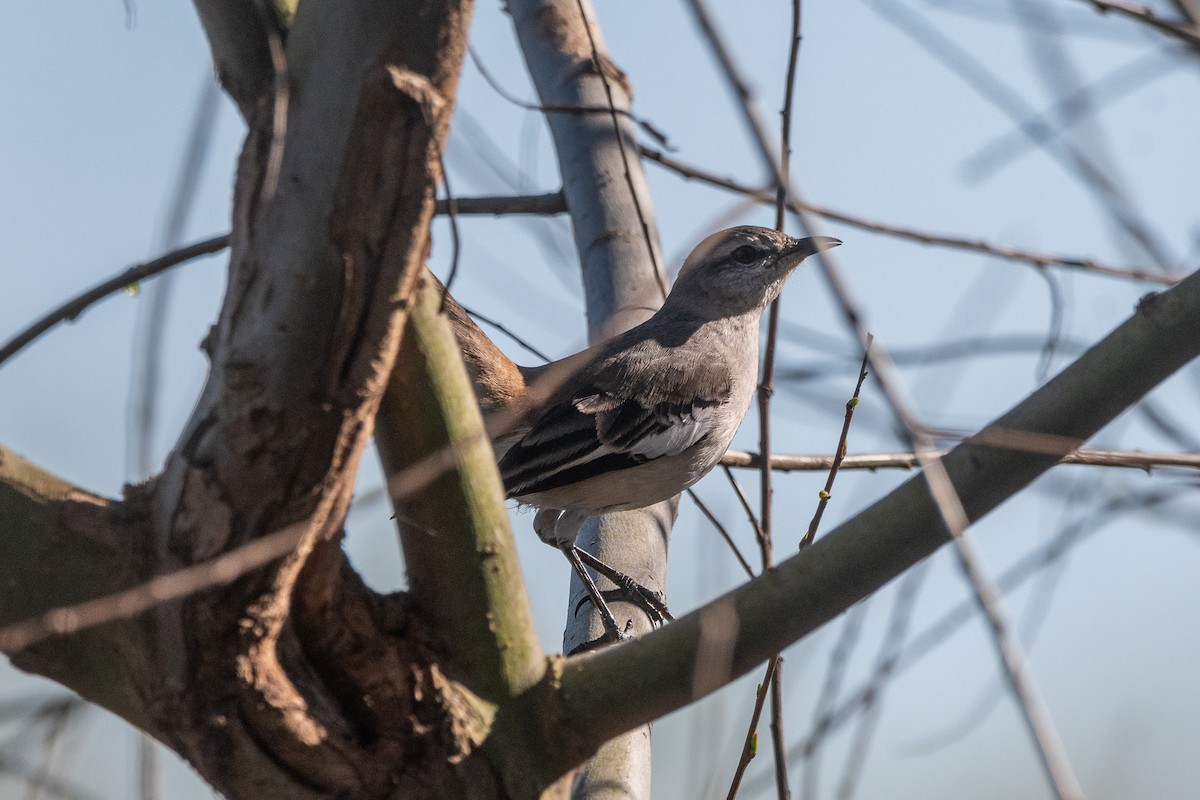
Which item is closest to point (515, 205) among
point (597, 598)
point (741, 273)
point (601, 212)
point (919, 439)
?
point (601, 212)

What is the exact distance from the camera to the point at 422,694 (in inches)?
92.7

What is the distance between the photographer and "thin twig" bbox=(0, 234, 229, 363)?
2736mm

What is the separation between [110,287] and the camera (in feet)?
12.2

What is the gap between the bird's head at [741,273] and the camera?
6145 millimetres

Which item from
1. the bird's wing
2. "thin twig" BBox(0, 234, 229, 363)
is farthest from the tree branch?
the bird's wing

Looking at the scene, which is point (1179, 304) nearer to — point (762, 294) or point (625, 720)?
point (625, 720)

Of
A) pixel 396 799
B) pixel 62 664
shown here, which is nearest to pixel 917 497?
pixel 396 799

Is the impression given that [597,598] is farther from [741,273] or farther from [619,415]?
[741,273]

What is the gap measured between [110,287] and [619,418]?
2362mm

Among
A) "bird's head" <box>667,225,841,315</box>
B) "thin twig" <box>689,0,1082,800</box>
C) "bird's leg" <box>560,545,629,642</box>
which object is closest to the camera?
"thin twig" <box>689,0,1082,800</box>

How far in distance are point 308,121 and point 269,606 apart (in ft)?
3.09

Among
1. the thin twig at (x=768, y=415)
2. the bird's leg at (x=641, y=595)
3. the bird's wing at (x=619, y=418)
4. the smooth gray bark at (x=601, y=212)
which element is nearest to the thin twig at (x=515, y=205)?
the smooth gray bark at (x=601, y=212)

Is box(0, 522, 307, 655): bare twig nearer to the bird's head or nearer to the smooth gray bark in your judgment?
the smooth gray bark

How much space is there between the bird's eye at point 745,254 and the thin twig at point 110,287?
3013mm
